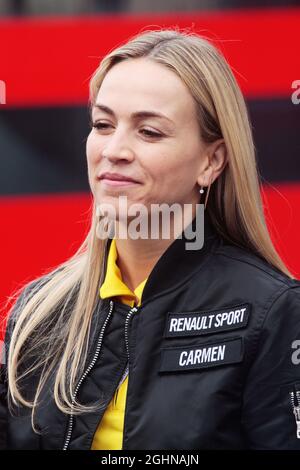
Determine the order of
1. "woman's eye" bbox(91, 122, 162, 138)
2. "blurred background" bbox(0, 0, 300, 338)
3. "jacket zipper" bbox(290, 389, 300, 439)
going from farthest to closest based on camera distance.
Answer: "blurred background" bbox(0, 0, 300, 338) → "woman's eye" bbox(91, 122, 162, 138) → "jacket zipper" bbox(290, 389, 300, 439)

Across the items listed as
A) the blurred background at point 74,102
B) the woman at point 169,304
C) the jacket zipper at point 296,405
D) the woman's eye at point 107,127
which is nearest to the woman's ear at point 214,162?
the woman at point 169,304

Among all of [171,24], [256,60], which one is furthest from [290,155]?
[171,24]

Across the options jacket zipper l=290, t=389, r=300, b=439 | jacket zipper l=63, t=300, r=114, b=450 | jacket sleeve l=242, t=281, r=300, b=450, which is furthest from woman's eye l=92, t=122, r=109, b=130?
jacket zipper l=290, t=389, r=300, b=439

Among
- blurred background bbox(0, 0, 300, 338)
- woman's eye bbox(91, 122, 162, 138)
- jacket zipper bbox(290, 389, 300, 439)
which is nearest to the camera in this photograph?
jacket zipper bbox(290, 389, 300, 439)

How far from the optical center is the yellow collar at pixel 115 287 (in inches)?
58.2

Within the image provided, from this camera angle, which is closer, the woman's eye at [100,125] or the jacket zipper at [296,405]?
the jacket zipper at [296,405]

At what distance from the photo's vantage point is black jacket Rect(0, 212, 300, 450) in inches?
52.1

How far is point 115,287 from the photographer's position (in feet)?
4.89

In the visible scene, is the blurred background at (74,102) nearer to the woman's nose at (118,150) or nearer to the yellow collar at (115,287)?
the yellow collar at (115,287)

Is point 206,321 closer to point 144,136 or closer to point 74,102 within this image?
point 144,136

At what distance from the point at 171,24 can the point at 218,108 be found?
2.83 ft

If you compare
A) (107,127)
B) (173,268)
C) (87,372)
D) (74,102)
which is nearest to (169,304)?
(173,268)

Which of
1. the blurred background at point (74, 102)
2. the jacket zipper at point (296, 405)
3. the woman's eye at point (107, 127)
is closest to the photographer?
the jacket zipper at point (296, 405)

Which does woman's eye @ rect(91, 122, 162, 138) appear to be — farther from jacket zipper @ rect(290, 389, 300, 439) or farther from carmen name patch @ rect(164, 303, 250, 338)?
jacket zipper @ rect(290, 389, 300, 439)
